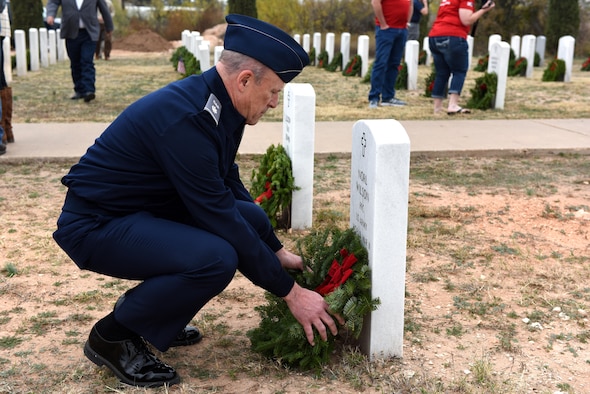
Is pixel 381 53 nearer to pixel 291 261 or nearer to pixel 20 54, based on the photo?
pixel 291 261

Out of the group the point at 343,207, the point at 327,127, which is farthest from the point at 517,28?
the point at 343,207

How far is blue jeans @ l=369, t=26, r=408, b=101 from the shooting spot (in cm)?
988

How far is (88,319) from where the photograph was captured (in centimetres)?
357

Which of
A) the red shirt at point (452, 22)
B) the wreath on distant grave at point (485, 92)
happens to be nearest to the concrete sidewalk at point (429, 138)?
the red shirt at point (452, 22)

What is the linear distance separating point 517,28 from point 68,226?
24658 millimetres

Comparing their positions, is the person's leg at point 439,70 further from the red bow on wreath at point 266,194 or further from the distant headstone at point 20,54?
the distant headstone at point 20,54

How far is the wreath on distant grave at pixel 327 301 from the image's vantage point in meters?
2.93

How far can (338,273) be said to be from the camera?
307 cm

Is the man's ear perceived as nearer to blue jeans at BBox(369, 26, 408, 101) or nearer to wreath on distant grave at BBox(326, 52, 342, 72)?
blue jeans at BBox(369, 26, 408, 101)

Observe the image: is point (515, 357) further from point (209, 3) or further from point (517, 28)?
point (209, 3)

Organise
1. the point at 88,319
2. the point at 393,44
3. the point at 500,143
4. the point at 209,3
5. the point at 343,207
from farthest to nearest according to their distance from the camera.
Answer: the point at 209,3 < the point at 393,44 < the point at 500,143 < the point at 343,207 < the point at 88,319

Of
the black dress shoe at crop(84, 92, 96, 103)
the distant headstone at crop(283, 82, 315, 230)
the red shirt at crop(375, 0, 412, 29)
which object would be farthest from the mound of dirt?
the distant headstone at crop(283, 82, 315, 230)

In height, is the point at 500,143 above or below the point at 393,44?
below

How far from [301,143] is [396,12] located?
5.46 metres
